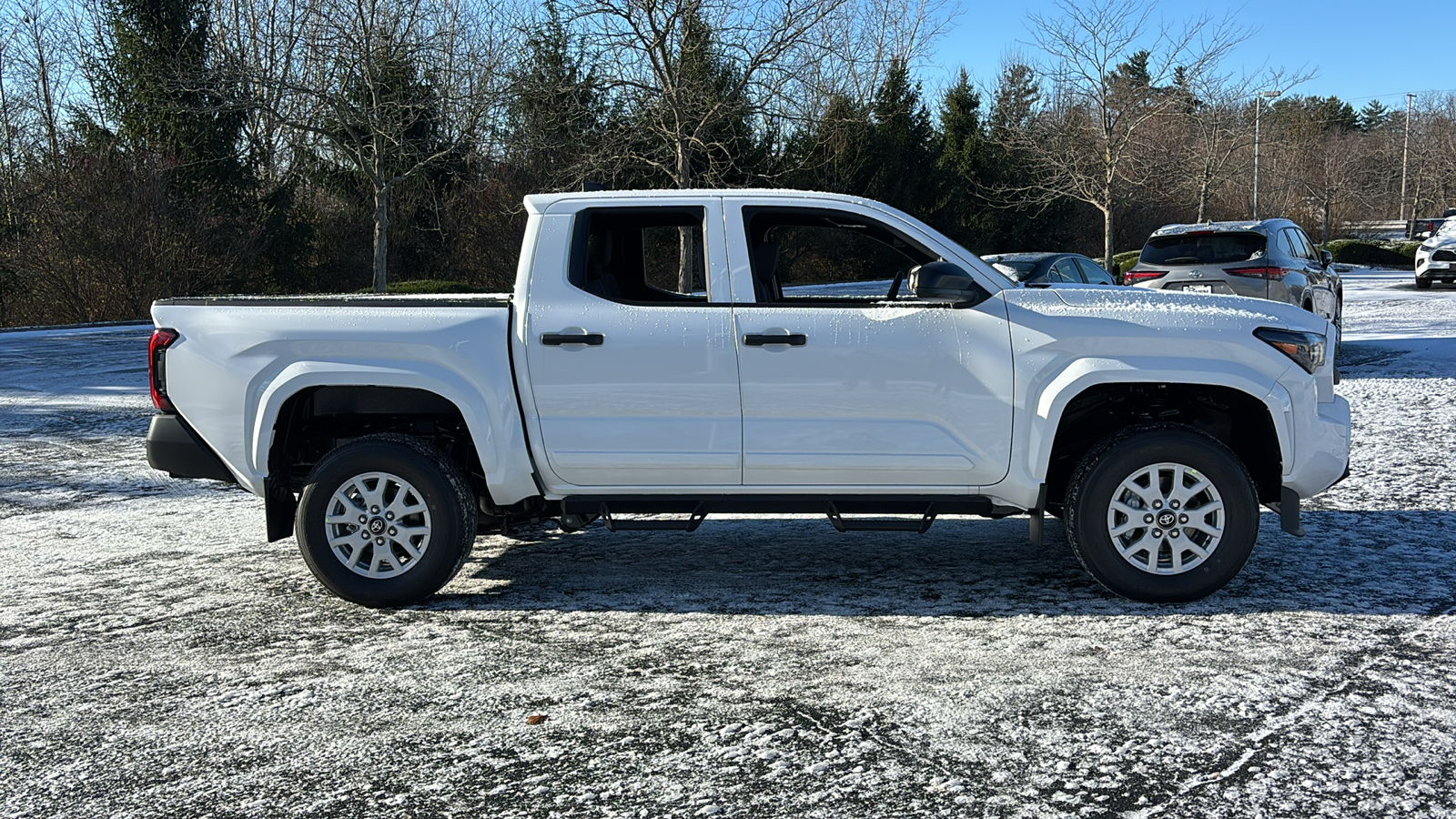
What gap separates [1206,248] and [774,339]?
30.8 ft

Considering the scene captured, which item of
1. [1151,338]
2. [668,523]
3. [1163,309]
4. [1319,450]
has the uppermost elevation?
[1163,309]

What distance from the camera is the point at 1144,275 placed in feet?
44.3

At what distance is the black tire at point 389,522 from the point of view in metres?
5.45

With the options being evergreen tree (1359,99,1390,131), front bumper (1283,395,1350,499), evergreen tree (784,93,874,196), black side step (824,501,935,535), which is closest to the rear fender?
black side step (824,501,935,535)

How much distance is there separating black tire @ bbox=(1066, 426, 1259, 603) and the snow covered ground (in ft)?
0.59

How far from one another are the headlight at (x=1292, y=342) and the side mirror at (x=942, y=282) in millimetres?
1387

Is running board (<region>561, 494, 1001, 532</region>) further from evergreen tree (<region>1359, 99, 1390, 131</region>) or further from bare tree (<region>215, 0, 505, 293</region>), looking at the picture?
evergreen tree (<region>1359, 99, 1390, 131</region>)

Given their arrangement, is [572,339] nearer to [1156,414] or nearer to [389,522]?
[389,522]

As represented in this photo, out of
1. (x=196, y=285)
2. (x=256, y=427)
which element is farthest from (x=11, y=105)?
(x=256, y=427)

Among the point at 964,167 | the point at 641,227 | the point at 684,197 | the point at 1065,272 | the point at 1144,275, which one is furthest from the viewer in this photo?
the point at 964,167

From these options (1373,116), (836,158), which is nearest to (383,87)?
(836,158)

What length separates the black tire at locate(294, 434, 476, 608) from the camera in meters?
5.45

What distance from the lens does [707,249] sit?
5.62 meters

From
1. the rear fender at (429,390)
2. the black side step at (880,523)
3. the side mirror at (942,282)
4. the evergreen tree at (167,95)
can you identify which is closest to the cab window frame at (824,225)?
the side mirror at (942,282)
